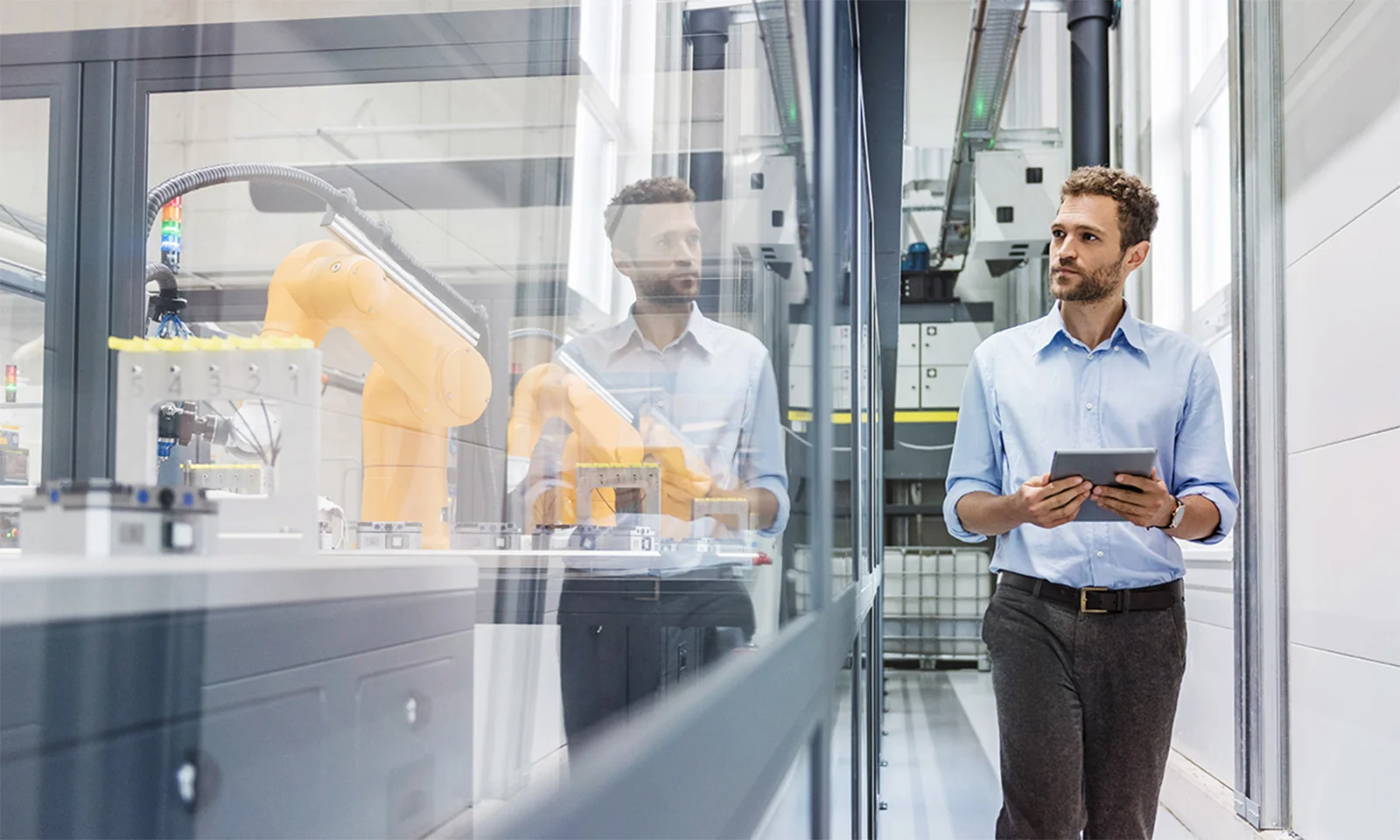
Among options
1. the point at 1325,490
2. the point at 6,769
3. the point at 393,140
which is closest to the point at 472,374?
the point at 393,140

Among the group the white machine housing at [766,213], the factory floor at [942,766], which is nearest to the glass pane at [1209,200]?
the factory floor at [942,766]

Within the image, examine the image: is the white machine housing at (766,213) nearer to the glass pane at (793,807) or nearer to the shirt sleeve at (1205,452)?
the glass pane at (793,807)

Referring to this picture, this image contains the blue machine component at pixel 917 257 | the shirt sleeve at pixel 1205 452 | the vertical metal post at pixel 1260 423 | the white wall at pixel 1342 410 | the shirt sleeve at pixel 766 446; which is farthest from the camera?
the blue machine component at pixel 917 257

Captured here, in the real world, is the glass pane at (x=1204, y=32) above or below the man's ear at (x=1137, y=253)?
above

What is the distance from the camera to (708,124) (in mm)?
740

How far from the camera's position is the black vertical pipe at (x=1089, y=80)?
172 inches

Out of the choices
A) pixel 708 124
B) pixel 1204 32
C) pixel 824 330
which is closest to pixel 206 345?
pixel 708 124

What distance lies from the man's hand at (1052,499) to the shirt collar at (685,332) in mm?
1303

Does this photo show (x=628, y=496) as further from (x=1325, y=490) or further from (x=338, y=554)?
(x=1325, y=490)

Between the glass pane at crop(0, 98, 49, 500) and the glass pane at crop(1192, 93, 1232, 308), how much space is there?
428 centimetres

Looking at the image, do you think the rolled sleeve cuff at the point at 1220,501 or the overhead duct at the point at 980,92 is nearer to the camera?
the rolled sleeve cuff at the point at 1220,501

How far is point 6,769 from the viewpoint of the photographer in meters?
0.21

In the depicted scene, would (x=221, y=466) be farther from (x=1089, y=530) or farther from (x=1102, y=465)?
(x=1089, y=530)

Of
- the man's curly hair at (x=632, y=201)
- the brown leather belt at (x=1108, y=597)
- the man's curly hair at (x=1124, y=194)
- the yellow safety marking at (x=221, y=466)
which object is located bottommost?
the brown leather belt at (x=1108, y=597)
